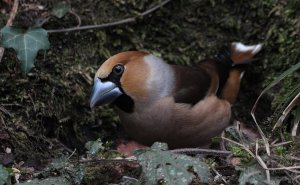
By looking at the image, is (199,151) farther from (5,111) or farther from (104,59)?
(104,59)

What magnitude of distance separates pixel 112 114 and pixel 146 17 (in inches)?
33.3

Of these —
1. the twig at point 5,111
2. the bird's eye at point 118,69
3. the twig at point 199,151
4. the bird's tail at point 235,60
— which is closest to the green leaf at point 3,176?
the twig at point 199,151

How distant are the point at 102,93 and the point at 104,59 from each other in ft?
3.08

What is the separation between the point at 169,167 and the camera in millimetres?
2619

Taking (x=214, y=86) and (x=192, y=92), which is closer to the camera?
(x=192, y=92)

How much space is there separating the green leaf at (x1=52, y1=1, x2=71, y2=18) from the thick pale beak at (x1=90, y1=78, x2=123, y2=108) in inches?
29.3

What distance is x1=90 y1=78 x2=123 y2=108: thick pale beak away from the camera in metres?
3.86

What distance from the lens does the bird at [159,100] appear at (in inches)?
155

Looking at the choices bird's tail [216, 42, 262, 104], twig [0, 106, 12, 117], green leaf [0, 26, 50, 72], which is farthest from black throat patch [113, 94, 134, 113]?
bird's tail [216, 42, 262, 104]

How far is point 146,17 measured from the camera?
494cm

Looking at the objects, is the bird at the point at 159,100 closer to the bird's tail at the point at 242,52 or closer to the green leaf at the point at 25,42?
the green leaf at the point at 25,42

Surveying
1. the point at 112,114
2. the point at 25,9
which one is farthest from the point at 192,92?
the point at 25,9

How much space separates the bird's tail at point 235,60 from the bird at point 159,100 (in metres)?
0.32

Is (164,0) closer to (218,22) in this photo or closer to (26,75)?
(218,22)
